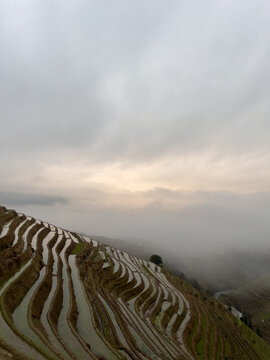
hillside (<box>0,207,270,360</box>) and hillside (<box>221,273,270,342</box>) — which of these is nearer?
hillside (<box>0,207,270,360</box>)

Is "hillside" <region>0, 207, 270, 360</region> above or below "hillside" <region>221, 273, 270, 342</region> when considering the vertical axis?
above

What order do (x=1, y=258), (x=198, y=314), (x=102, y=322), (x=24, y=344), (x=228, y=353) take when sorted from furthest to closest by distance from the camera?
(x=198, y=314) → (x=228, y=353) → (x=1, y=258) → (x=102, y=322) → (x=24, y=344)

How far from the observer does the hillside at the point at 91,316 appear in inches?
886

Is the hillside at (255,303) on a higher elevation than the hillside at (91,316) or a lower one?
lower

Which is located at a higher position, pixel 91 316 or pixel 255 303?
pixel 91 316

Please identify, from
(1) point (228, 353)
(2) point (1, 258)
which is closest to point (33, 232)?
(2) point (1, 258)

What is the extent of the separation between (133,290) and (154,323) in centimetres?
1281

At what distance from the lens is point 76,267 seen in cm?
4956

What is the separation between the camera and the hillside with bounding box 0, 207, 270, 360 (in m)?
22.5

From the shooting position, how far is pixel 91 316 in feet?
99.6

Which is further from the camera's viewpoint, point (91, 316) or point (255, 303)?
point (255, 303)

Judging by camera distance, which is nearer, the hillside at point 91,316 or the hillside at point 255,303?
the hillside at point 91,316

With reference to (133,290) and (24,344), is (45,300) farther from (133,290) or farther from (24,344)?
(133,290)

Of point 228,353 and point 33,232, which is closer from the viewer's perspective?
point 228,353
